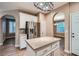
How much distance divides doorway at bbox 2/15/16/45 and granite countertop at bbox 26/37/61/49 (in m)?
0.35

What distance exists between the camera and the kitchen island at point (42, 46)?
69.5 inches

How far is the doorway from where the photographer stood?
185cm

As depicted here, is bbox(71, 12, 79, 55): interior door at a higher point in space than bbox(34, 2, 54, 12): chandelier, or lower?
lower

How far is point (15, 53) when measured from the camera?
1870 millimetres

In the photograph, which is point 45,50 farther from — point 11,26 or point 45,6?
point 45,6

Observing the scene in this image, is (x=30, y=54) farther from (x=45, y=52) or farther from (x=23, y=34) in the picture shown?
(x=23, y=34)

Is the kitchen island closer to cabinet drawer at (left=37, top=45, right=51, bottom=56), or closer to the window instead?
cabinet drawer at (left=37, top=45, right=51, bottom=56)

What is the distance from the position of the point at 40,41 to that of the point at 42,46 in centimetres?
16

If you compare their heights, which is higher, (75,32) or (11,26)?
(11,26)

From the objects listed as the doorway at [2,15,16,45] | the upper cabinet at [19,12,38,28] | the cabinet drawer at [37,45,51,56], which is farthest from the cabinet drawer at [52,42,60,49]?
the doorway at [2,15,16,45]

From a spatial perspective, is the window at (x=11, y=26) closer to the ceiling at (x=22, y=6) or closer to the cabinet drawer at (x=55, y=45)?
the ceiling at (x=22, y=6)

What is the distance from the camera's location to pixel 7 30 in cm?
187

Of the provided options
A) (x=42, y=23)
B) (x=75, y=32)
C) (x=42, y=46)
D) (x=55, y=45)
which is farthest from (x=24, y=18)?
(x=75, y=32)

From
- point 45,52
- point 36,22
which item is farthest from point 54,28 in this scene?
point 45,52
